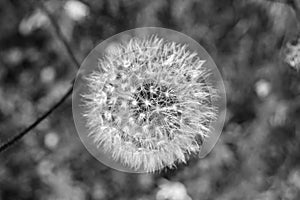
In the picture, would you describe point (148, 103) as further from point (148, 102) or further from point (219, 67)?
point (219, 67)

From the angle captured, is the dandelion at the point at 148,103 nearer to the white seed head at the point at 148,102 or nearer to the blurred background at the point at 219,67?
the white seed head at the point at 148,102

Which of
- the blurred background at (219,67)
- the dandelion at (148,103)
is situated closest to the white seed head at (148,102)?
the dandelion at (148,103)

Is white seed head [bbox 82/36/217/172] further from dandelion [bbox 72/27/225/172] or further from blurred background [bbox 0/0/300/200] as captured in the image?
blurred background [bbox 0/0/300/200]


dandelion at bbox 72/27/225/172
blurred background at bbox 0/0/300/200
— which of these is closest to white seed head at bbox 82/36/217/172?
dandelion at bbox 72/27/225/172

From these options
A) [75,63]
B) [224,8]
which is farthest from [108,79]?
[224,8]

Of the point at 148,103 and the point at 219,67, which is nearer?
the point at 148,103

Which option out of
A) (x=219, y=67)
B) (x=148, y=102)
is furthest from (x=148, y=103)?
(x=219, y=67)
